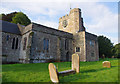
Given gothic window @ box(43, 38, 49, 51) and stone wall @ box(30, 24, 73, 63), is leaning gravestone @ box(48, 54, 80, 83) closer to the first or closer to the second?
stone wall @ box(30, 24, 73, 63)

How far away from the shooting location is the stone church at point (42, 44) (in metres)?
15.5

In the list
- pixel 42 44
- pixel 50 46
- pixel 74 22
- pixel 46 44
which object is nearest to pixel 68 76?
pixel 42 44

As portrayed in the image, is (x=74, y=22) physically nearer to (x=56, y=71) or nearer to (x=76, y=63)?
(x=76, y=63)

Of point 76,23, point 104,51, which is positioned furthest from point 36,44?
point 104,51

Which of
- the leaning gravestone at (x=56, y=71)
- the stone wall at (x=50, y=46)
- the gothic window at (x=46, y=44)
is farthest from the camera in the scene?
the gothic window at (x=46, y=44)

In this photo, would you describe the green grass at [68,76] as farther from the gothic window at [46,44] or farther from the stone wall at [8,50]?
the stone wall at [8,50]

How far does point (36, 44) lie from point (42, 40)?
1.59 m

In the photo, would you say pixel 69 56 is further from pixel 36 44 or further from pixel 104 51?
pixel 104 51

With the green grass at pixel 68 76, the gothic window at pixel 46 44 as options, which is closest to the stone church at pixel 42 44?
→ the gothic window at pixel 46 44

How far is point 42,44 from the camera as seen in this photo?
54.3 feet

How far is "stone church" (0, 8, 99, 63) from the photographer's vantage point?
15.5 metres

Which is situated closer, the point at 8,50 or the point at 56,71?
the point at 56,71

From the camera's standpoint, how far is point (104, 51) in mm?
31750

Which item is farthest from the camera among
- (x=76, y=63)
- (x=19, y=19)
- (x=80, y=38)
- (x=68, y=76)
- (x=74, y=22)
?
(x=19, y=19)
